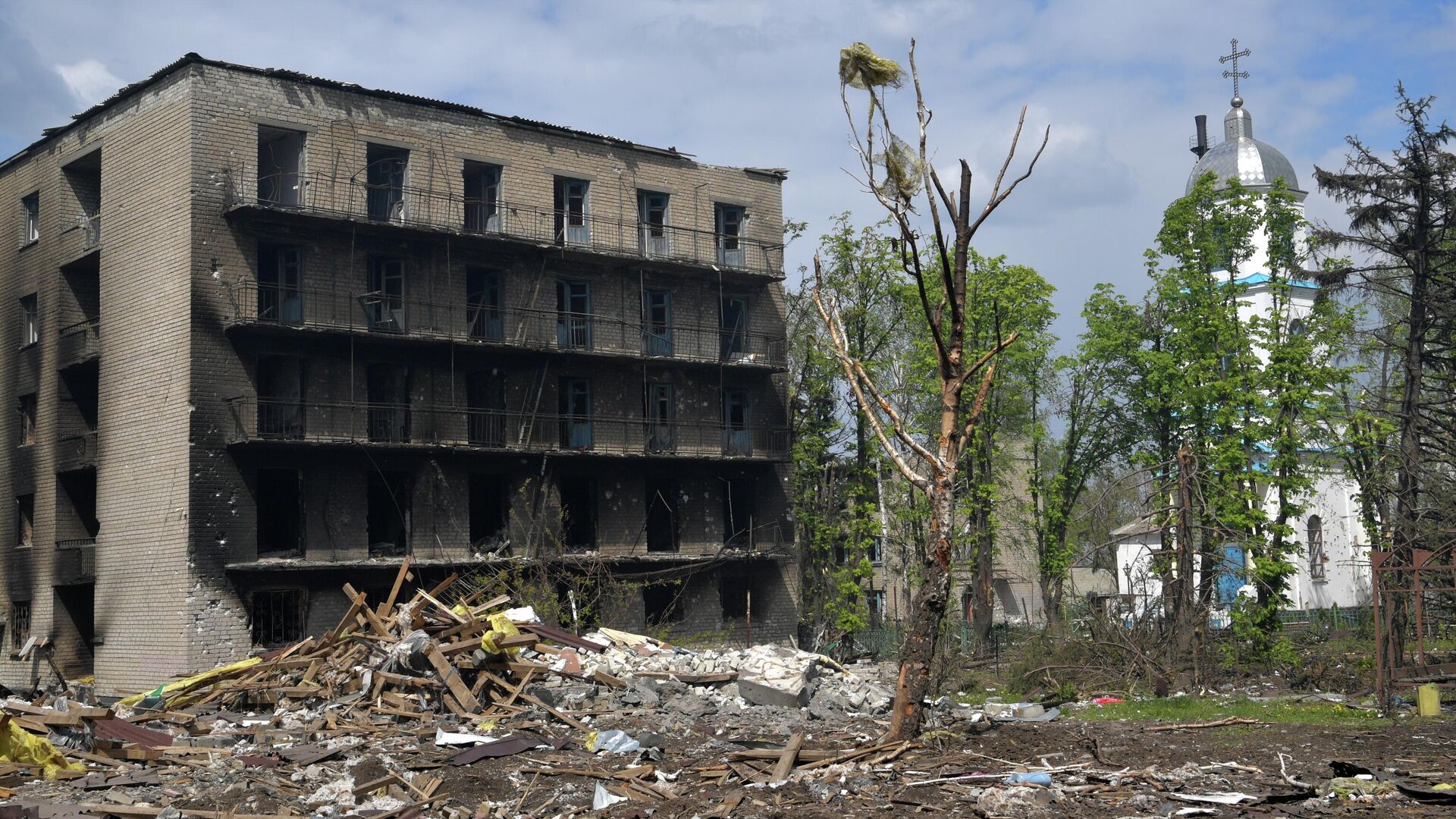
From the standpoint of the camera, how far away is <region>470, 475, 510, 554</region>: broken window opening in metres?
33.1

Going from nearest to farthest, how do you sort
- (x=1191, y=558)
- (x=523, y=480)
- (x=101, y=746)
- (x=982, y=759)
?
(x=982, y=759)
(x=101, y=746)
(x=1191, y=558)
(x=523, y=480)

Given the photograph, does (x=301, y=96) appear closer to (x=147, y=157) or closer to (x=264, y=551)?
(x=147, y=157)

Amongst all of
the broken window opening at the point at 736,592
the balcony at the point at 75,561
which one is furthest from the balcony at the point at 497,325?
the balcony at the point at 75,561

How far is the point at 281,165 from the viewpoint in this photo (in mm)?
31094

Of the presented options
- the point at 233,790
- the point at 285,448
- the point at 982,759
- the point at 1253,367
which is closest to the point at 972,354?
the point at 1253,367

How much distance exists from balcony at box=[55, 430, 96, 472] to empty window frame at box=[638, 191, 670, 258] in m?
14.7

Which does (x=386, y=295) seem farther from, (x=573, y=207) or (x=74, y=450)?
(x=74, y=450)

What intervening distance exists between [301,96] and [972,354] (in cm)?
1945

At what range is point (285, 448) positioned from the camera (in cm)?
2912

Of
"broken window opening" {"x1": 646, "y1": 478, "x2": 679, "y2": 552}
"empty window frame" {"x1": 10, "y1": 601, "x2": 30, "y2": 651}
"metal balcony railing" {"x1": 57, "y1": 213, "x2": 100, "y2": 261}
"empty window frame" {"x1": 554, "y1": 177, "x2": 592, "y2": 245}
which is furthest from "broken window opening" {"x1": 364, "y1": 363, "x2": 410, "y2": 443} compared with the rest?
"empty window frame" {"x1": 10, "y1": 601, "x2": 30, "y2": 651}

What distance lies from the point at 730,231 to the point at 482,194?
789 cm

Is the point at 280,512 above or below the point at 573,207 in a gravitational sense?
below

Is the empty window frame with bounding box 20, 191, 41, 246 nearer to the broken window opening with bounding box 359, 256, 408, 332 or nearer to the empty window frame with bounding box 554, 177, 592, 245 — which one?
the broken window opening with bounding box 359, 256, 408, 332

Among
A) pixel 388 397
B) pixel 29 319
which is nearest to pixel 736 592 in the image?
pixel 388 397
